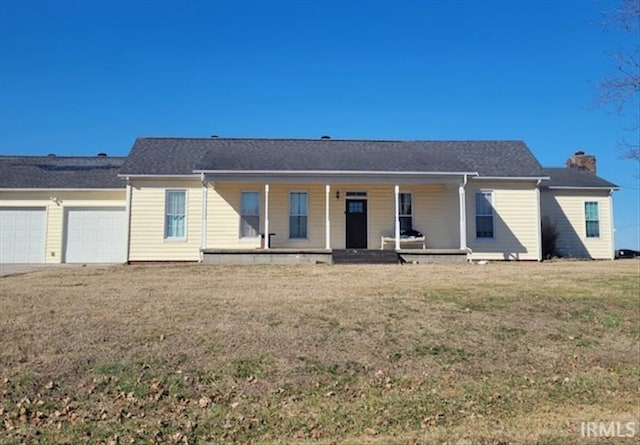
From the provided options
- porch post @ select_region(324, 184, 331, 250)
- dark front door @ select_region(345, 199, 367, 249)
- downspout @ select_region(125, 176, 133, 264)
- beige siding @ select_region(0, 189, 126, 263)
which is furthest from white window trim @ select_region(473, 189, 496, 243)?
beige siding @ select_region(0, 189, 126, 263)

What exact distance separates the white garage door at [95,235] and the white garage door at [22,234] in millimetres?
1018

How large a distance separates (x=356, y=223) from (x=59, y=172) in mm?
12438

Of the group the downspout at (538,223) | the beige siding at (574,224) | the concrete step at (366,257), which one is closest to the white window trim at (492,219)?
the downspout at (538,223)

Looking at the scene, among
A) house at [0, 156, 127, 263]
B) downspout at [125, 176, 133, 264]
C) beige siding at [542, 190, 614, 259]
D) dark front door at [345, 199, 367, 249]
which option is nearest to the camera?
downspout at [125, 176, 133, 264]

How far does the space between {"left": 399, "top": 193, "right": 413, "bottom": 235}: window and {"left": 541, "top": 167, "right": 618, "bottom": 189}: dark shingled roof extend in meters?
5.61

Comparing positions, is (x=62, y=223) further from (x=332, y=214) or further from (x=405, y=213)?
(x=405, y=213)

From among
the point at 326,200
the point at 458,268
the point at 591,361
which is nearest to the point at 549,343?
the point at 591,361

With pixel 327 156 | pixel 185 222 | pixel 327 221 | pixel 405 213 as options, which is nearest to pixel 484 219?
pixel 405 213

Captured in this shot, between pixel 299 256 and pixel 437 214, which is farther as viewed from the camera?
pixel 437 214

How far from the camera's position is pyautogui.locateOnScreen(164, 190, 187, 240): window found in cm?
1745

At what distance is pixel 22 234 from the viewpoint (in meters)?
18.6

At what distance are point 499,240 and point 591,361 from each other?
12541 mm

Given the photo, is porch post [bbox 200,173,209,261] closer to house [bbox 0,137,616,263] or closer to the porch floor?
house [bbox 0,137,616,263]

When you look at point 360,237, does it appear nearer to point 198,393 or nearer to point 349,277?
point 349,277
